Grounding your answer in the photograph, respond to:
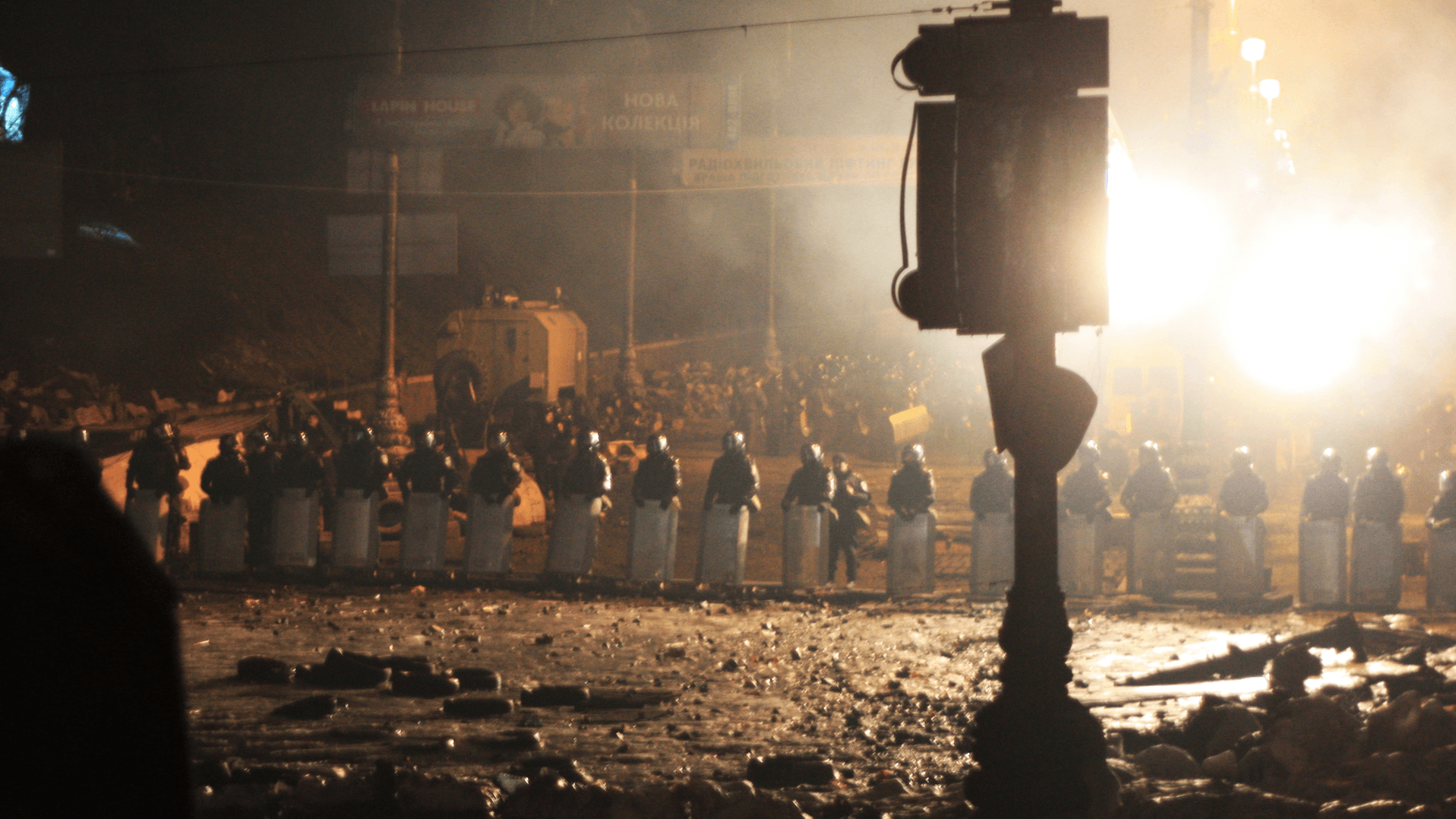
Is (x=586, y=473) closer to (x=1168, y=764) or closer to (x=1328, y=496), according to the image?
(x=1328, y=496)

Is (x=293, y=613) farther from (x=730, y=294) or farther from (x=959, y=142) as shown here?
(x=730, y=294)

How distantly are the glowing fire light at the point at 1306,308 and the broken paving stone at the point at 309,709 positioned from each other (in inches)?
797

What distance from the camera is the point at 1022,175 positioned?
13.5 feet

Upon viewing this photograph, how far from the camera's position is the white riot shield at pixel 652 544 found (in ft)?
38.5

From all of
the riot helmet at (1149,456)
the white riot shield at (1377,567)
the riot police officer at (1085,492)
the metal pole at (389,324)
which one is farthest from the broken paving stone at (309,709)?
the metal pole at (389,324)

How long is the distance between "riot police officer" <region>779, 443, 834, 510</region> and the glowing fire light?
14354 mm

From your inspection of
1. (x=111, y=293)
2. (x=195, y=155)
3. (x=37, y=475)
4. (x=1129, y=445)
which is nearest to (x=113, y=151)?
(x=195, y=155)

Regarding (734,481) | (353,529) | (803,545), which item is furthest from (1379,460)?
(353,529)

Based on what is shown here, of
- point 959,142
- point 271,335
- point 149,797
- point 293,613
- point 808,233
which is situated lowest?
point 293,613

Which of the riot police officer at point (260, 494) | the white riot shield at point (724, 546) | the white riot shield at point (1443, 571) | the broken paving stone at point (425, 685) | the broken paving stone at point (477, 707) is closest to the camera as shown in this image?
the broken paving stone at point (477, 707)

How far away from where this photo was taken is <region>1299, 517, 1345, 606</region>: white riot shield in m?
10.9

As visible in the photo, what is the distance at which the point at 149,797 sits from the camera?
1.71m

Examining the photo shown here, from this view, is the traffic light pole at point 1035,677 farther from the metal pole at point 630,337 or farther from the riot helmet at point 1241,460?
the metal pole at point 630,337

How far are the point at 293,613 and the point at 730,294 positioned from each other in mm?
32195
